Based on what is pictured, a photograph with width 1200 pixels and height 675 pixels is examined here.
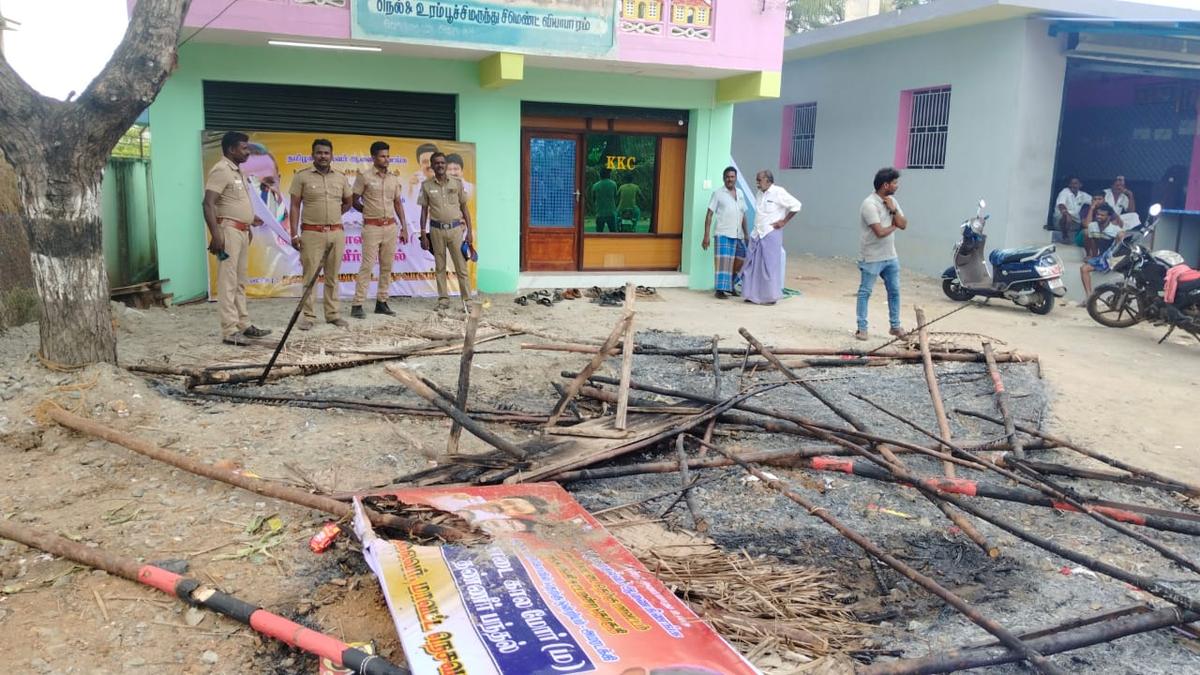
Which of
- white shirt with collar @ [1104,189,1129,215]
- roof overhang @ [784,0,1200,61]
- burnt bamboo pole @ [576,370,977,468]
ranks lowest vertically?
burnt bamboo pole @ [576,370,977,468]

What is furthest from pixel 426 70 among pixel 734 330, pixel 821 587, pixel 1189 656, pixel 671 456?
pixel 1189 656

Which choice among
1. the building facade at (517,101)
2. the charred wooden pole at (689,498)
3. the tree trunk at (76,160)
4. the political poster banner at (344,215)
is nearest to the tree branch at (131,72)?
the tree trunk at (76,160)

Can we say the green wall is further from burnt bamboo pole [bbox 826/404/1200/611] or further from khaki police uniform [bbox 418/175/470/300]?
burnt bamboo pole [bbox 826/404/1200/611]

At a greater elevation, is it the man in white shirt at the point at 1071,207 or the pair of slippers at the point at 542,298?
the man in white shirt at the point at 1071,207

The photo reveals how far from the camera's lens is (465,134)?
10.8 meters

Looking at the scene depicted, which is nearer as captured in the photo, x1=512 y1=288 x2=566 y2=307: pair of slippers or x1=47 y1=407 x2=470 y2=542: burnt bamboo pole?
x1=47 y1=407 x2=470 y2=542: burnt bamboo pole

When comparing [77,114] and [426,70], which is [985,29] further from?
[77,114]

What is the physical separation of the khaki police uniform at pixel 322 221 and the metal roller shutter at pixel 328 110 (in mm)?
2057

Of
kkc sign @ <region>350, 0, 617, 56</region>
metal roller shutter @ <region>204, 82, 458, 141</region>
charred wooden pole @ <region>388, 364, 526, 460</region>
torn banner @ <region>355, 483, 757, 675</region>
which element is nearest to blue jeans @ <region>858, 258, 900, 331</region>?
kkc sign @ <region>350, 0, 617, 56</region>

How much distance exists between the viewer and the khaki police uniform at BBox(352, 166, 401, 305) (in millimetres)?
9016

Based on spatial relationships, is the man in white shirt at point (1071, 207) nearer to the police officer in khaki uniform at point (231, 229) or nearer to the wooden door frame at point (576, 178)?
the wooden door frame at point (576, 178)

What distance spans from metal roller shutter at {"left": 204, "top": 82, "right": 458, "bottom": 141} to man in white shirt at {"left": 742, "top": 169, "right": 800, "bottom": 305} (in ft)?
13.2

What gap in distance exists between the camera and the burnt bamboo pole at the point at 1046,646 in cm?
263

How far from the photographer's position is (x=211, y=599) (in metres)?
3.03
